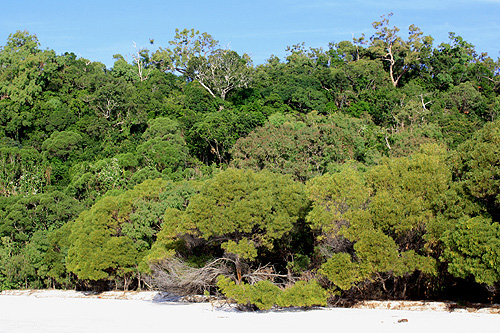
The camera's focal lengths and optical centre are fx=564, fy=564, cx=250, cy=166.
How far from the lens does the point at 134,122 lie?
146ft

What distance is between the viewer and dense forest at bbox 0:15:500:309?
19.4 m

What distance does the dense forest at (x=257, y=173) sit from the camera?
19.4 meters

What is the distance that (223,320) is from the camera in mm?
18219

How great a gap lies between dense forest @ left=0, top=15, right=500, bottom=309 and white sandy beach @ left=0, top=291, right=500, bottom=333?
0.95 metres

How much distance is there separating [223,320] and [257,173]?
21.9 feet

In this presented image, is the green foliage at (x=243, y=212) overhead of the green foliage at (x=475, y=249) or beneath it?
overhead

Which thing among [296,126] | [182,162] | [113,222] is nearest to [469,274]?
[113,222]

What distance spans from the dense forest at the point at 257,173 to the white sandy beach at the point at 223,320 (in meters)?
0.95

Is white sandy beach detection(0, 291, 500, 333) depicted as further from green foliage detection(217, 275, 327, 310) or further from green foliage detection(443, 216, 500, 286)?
green foliage detection(443, 216, 500, 286)

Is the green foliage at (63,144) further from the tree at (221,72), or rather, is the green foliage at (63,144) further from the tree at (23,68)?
the tree at (221,72)

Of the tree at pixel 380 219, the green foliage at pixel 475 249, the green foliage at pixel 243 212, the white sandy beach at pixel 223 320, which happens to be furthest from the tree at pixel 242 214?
the green foliage at pixel 475 249

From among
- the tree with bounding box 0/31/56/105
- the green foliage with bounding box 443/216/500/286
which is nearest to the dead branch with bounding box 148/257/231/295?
the green foliage with bounding box 443/216/500/286

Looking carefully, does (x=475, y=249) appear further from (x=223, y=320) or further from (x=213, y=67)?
(x=213, y=67)

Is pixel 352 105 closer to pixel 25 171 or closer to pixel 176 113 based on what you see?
pixel 176 113
